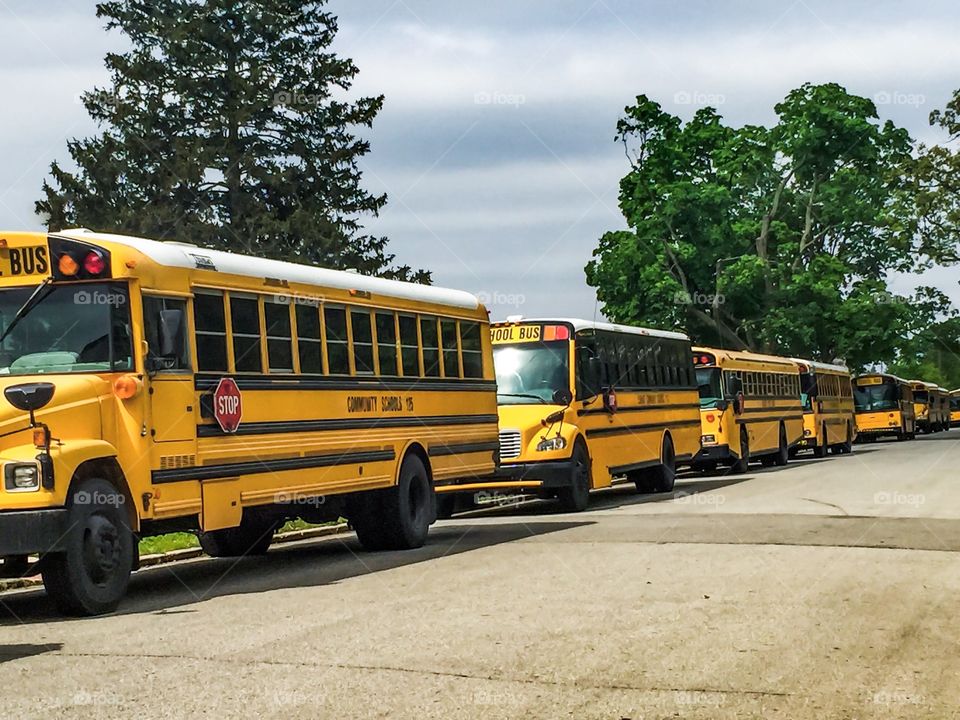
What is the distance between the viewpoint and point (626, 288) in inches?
2140

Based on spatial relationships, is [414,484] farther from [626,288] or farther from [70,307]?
[626,288]

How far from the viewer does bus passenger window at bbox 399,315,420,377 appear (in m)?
16.7

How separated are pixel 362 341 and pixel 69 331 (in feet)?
14.1

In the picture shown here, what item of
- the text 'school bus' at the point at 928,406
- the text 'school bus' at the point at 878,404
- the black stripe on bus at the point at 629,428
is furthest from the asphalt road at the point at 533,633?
A: the text 'school bus' at the point at 928,406

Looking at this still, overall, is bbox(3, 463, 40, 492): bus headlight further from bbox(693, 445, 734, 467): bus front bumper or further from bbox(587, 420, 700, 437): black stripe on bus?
bbox(693, 445, 734, 467): bus front bumper

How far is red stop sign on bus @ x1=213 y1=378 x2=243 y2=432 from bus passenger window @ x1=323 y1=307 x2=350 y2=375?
188 centimetres

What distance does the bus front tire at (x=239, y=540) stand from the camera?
15867 millimetres

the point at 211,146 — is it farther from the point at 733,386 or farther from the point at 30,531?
the point at 30,531

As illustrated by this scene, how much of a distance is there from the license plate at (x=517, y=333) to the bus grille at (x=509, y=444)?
1876 millimetres

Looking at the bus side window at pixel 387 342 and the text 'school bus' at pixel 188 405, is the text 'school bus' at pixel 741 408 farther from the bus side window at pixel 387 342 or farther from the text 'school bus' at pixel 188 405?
the text 'school bus' at pixel 188 405

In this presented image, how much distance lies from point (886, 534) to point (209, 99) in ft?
110

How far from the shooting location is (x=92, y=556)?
11.3 metres

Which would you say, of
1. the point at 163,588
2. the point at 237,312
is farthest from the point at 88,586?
the point at 237,312

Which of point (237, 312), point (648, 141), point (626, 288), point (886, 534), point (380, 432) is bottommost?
point (886, 534)
